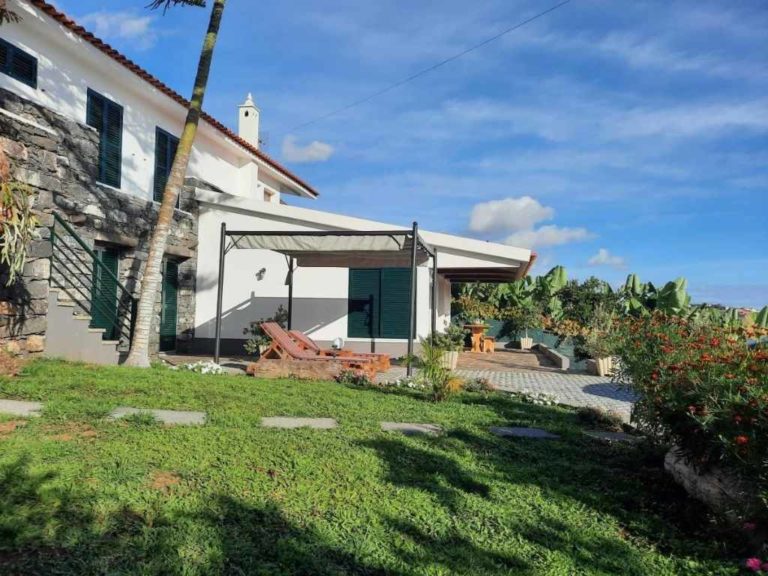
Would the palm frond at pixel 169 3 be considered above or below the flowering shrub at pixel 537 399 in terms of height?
above

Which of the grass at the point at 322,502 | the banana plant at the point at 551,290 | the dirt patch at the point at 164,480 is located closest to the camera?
the grass at the point at 322,502

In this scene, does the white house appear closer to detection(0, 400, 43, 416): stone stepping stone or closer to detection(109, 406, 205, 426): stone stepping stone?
detection(0, 400, 43, 416): stone stepping stone

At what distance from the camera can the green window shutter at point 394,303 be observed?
1530cm

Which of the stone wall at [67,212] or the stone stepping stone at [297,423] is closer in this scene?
the stone stepping stone at [297,423]

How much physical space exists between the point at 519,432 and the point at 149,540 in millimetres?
4644

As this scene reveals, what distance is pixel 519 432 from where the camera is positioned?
685 cm

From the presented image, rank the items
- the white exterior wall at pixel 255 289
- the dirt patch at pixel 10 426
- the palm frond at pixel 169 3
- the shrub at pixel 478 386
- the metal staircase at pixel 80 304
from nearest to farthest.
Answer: the dirt patch at pixel 10 426, the metal staircase at pixel 80 304, the shrub at pixel 478 386, the palm frond at pixel 169 3, the white exterior wall at pixel 255 289

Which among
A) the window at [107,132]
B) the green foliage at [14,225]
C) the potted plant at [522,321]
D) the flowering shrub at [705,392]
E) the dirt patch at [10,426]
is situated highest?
the window at [107,132]

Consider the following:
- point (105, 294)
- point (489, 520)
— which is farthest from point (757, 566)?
point (105, 294)

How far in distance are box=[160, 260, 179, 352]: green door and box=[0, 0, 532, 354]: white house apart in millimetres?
36

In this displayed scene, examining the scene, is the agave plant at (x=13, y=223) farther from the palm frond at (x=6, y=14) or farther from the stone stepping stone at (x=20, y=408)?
the stone stepping stone at (x=20, y=408)

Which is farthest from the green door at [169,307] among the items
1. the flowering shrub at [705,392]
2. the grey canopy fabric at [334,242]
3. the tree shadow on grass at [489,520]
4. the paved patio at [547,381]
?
the flowering shrub at [705,392]

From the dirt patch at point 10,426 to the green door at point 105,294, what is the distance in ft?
18.7

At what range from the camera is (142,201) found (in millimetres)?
13203
